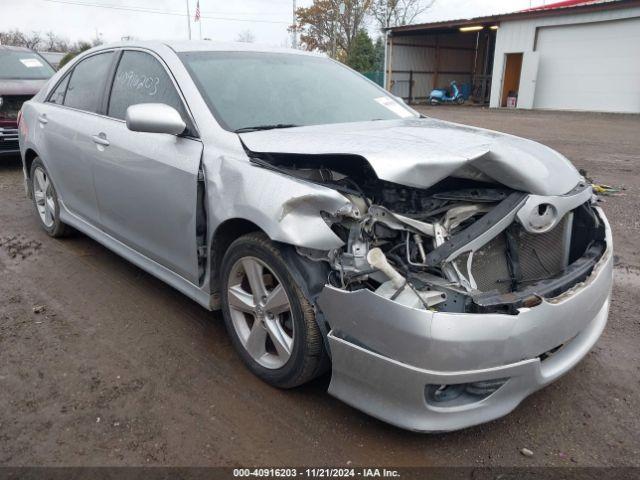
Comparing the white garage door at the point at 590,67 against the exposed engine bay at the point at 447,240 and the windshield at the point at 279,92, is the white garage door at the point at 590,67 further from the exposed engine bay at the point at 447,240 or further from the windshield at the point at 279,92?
the exposed engine bay at the point at 447,240

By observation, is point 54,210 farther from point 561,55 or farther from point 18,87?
point 561,55

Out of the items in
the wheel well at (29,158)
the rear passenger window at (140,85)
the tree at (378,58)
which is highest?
the tree at (378,58)

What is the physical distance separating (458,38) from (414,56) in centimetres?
317

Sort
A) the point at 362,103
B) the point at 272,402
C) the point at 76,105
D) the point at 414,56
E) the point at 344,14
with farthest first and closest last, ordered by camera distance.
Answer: the point at 344,14 → the point at 414,56 → the point at 76,105 → the point at 362,103 → the point at 272,402

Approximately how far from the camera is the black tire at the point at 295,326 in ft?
7.71

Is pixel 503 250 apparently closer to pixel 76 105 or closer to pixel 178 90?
pixel 178 90

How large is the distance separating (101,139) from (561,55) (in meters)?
20.9

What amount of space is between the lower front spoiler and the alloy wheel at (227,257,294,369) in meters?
0.39

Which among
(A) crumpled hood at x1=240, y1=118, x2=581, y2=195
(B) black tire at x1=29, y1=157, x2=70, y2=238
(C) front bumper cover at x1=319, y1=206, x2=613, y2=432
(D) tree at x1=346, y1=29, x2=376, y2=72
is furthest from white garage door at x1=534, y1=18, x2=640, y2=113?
(C) front bumper cover at x1=319, y1=206, x2=613, y2=432

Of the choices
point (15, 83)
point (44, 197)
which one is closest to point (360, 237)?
point (44, 197)

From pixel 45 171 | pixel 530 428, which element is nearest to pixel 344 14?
pixel 45 171

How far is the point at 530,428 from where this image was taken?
7.84 ft

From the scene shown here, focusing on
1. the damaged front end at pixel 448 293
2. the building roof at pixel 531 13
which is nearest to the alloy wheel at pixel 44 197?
the damaged front end at pixel 448 293

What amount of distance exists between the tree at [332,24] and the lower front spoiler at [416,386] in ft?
134
